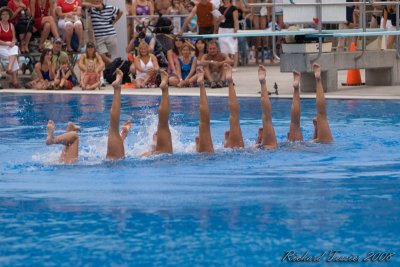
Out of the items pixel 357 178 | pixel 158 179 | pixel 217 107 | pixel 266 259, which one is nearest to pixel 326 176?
pixel 357 178

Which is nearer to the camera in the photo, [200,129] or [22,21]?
[200,129]

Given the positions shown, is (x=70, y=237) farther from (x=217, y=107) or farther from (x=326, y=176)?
(x=217, y=107)

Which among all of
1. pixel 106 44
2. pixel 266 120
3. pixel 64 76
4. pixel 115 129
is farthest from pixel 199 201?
pixel 106 44

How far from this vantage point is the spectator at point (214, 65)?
59.2ft

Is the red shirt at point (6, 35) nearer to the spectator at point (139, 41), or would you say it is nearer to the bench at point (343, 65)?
the spectator at point (139, 41)

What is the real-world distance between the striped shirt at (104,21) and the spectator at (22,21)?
1.36 m

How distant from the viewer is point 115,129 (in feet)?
29.3

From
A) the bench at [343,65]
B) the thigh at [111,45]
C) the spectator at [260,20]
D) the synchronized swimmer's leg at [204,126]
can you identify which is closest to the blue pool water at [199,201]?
the synchronized swimmer's leg at [204,126]

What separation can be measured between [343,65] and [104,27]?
19.8 ft

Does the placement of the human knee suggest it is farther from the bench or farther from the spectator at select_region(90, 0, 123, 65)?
the bench

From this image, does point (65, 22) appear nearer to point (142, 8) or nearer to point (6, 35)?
point (6, 35)

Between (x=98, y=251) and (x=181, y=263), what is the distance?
1.91ft

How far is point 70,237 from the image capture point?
639 centimetres

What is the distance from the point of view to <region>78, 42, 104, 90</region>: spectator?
729 inches
